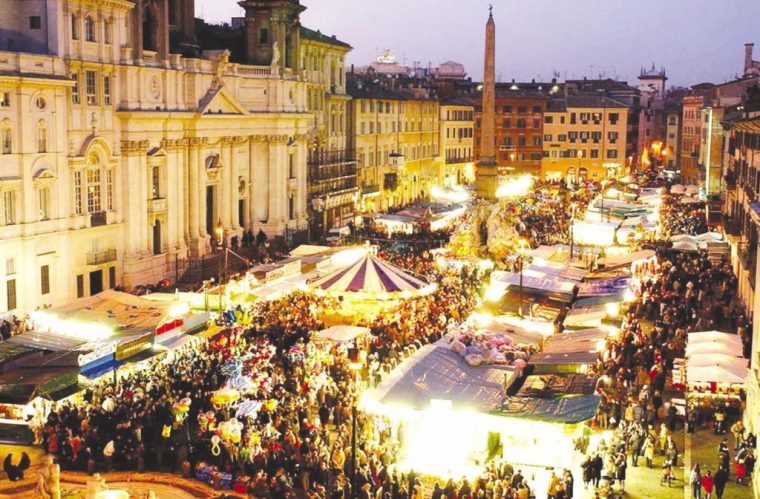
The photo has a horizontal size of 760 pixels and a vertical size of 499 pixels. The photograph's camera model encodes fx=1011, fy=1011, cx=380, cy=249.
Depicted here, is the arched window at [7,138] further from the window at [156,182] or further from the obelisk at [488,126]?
the obelisk at [488,126]

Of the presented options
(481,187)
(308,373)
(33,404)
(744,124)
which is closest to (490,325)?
(308,373)

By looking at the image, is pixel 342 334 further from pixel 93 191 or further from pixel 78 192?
pixel 93 191

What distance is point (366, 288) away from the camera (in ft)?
113

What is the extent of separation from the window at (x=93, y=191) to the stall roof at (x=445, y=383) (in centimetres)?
1831

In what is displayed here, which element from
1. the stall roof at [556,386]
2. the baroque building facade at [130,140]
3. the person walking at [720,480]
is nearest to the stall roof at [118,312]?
the baroque building facade at [130,140]

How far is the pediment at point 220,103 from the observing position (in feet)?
149

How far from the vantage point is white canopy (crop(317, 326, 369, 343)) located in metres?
29.8

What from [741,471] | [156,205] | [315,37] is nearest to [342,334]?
[741,471]

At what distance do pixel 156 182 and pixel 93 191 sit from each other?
4.67 m

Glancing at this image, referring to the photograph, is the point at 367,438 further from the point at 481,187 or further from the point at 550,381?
the point at 481,187

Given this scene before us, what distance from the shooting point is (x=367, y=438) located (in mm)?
22828

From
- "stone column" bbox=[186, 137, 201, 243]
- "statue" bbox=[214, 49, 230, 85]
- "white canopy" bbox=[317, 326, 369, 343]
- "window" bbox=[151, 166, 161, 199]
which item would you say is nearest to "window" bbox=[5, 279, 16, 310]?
"window" bbox=[151, 166, 161, 199]

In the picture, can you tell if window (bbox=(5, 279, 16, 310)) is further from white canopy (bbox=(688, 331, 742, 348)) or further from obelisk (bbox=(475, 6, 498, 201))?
obelisk (bbox=(475, 6, 498, 201))

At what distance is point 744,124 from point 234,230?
24.0 m
